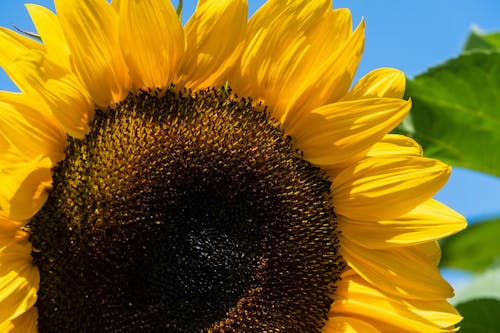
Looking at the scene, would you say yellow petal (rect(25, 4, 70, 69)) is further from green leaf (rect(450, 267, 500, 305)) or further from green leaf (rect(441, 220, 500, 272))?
green leaf (rect(441, 220, 500, 272))

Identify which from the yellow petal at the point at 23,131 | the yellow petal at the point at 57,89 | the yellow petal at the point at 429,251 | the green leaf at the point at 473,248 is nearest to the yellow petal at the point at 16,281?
the yellow petal at the point at 23,131

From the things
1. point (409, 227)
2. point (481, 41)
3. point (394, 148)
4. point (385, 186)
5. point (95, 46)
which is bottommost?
point (409, 227)

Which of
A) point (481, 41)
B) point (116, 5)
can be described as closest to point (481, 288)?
point (481, 41)

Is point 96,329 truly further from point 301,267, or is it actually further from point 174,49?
point 174,49

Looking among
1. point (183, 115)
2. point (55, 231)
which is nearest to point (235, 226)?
point (183, 115)

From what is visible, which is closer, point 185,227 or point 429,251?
point 185,227

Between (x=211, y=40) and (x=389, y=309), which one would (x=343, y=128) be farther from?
(x=389, y=309)

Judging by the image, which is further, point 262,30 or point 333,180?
point 333,180
